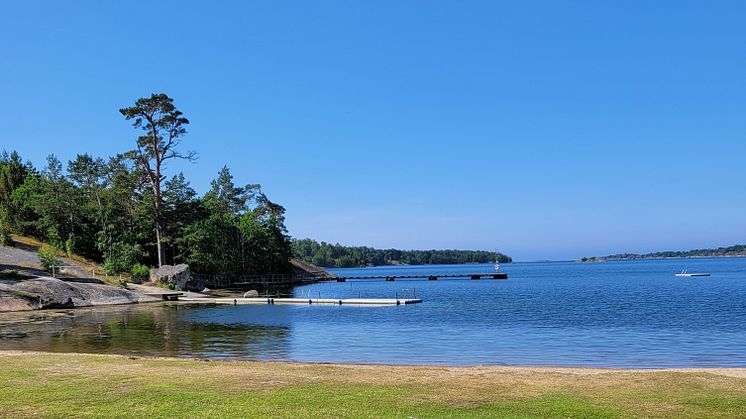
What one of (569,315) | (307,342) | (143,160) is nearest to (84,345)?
(307,342)

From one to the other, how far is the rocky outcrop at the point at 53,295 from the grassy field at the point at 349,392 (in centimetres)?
3531

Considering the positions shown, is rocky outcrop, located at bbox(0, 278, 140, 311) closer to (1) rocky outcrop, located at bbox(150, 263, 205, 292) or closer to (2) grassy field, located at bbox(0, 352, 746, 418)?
(1) rocky outcrop, located at bbox(150, 263, 205, 292)

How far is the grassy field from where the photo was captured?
11383 mm

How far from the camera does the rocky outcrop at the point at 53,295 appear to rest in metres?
47.7

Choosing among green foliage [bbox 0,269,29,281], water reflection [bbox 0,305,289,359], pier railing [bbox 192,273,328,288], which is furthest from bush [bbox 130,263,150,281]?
water reflection [bbox 0,305,289,359]

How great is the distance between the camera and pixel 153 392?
13047 millimetres

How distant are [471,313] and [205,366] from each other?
3279 cm

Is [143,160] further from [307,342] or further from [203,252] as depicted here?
[307,342]

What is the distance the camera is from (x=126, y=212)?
8481cm

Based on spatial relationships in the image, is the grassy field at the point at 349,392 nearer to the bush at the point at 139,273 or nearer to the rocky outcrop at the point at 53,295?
the rocky outcrop at the point at 53,295

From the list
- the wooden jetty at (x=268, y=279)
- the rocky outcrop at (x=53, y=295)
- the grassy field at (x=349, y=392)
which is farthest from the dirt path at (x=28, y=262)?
the grassy field at (x=349, y=392)

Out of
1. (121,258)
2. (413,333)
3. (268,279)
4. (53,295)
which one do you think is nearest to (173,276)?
(121,258)

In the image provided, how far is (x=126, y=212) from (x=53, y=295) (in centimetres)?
3602

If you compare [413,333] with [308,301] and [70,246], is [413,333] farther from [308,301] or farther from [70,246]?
[70,246]
